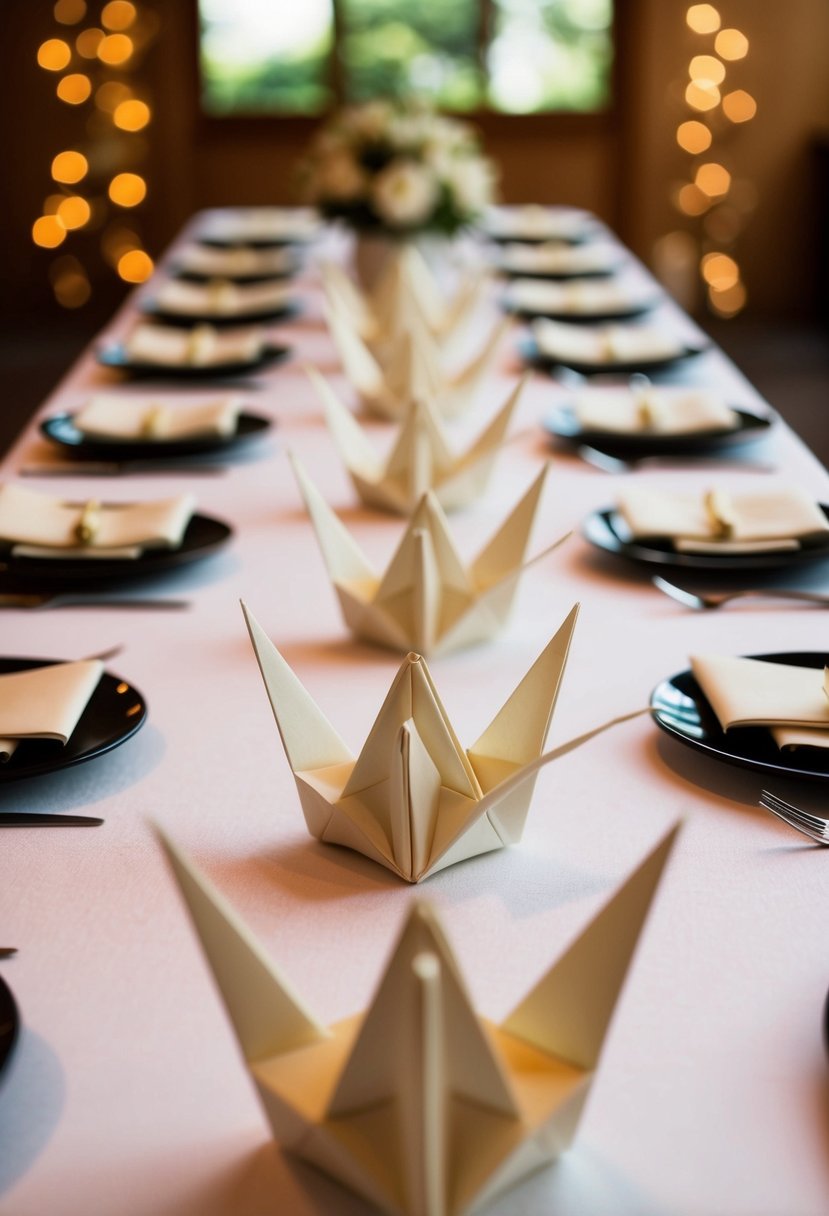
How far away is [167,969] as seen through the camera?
35.3 inches

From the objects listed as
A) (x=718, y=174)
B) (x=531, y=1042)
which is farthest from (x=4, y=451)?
(x=531, y=1042)

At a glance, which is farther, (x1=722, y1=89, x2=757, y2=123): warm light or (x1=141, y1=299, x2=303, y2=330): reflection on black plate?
(x1=722, y1=89, x2=757, y2=123): warm light

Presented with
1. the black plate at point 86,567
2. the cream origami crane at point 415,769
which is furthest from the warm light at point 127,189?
the cream origami crane at point 415,769

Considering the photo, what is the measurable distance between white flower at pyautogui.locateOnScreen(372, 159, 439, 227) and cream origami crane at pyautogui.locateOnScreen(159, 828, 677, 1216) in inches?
107

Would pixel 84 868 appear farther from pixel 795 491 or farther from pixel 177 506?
pixel 795 491

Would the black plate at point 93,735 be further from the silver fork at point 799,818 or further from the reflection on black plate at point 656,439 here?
the reflection on black plate at point 656,439

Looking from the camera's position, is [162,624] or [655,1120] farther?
[162,624]

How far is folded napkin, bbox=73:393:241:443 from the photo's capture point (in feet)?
7.07

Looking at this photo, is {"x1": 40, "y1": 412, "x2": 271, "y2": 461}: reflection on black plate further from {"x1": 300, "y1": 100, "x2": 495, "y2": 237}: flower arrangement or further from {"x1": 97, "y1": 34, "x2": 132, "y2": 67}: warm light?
{"x1": 97, "y1": 34, "x2": 132, "y2": 67}: warm light

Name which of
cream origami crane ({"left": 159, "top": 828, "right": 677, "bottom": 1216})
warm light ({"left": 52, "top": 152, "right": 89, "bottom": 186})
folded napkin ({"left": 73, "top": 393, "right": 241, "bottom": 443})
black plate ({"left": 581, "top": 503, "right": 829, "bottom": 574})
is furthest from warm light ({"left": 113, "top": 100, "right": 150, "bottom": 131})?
cream origami crane ({"left": 159, "top": 828, "right": 677, "bottom": 1216})

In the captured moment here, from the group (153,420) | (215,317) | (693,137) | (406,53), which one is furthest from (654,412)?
(406,53)

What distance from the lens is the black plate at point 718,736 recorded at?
108cm

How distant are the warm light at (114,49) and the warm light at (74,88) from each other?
0.14 m

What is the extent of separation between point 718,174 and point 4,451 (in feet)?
12.3
